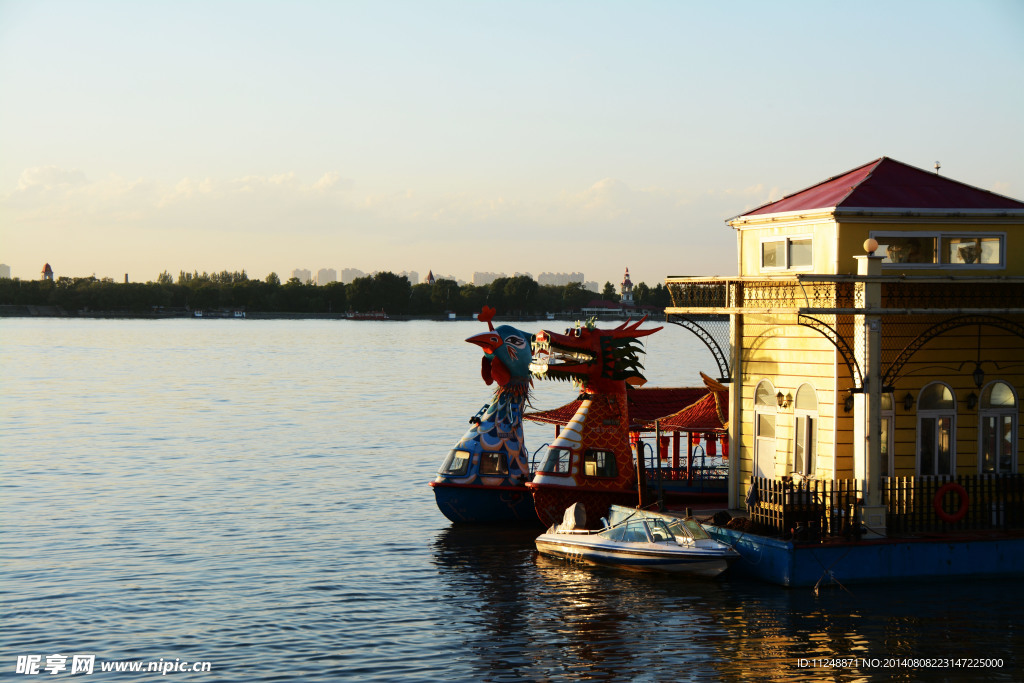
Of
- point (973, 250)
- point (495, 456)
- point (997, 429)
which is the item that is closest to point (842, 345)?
point (973, 250)

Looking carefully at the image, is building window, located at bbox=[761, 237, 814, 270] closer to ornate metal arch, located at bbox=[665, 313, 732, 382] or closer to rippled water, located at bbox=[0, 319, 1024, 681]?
ornate metal arch, located at bbox=[665, 313, 732, 382]

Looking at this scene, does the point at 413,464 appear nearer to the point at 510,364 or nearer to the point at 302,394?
the point at 510,364

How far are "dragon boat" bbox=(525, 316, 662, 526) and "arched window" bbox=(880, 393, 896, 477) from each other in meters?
6.59

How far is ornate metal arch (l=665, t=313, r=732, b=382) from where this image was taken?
29172mm

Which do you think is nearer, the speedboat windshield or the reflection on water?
the reflection on water

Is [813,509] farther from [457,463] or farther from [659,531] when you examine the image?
[457,463]

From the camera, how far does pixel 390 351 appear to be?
565 ft

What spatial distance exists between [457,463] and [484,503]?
5.01ft

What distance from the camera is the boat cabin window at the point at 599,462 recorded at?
3097cm

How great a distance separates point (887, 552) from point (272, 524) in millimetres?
18923

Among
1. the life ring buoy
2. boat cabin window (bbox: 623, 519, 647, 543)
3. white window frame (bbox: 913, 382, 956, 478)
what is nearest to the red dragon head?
boat cabin window (bbox: 623, 519, 647, 543)

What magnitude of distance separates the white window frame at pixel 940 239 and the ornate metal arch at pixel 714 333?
4.66 m

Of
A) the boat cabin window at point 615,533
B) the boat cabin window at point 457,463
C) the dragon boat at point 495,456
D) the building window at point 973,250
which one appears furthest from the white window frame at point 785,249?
the boat cabin window at point 457,463

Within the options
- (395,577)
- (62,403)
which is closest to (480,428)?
(395,577)
